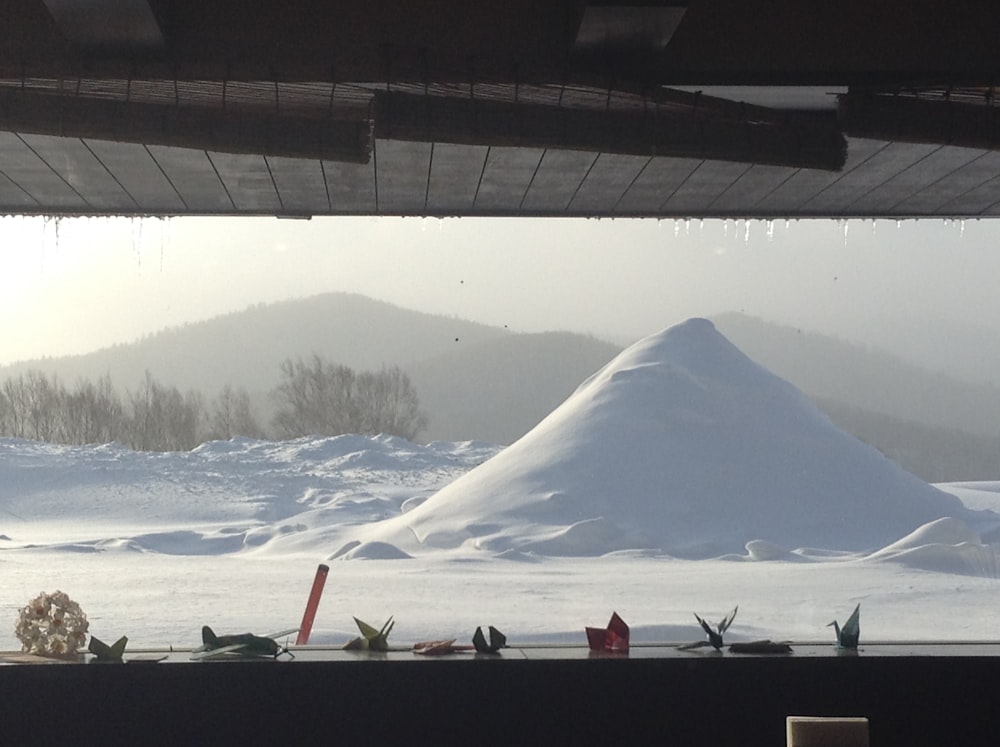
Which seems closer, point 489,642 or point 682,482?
point 489,642

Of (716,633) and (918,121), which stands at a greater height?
(918,121)

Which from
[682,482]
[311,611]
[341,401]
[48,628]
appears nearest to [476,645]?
[311,611]

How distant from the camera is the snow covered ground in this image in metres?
13.6

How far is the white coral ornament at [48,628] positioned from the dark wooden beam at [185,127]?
101 cm

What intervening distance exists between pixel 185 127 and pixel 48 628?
1131 millimetres

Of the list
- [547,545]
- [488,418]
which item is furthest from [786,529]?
[488,418]

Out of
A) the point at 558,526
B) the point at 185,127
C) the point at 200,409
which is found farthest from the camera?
the point at 200,409

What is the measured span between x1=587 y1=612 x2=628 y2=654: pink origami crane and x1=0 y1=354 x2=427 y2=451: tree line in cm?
2158

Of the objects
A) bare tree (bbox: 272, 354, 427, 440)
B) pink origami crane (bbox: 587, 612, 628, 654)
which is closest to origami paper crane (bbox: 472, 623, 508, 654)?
pink origami crane (bbox: 587, 612, 628, 654)

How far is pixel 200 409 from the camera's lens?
2612cm

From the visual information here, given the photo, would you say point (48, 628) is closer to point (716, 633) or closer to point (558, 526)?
point (716, 633)

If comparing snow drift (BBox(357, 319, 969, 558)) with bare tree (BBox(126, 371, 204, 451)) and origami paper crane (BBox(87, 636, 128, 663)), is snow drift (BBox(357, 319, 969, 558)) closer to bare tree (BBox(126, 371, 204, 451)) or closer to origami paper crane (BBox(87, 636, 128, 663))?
bare tree (BBox(126, 371, 204, 451))

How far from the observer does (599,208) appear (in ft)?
7.32

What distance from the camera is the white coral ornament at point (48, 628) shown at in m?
2.22
